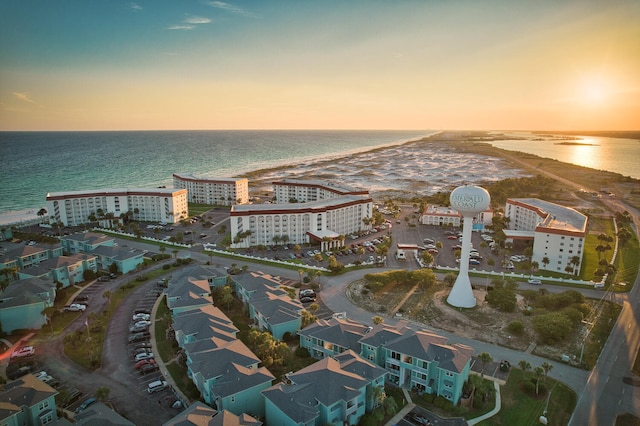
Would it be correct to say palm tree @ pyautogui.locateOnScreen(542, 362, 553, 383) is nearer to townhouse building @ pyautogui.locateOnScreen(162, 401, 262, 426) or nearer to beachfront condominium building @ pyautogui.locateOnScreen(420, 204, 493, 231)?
townhouse building @ pyautogui.locateOnScreen(162, 401, 262, 426)

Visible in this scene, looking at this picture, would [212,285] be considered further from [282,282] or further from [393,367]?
[393,367]

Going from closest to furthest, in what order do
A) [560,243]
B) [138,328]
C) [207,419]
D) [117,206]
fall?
[207,419]
[138,328]
[560,243]
[117,206]

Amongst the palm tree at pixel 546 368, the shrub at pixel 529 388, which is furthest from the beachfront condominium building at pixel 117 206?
the palm tree at pixel 546 368

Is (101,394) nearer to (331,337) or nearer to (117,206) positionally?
(331,337)

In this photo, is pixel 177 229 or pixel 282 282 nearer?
pixel 282 282

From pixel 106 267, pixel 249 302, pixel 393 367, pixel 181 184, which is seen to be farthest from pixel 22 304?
pixel 181 184

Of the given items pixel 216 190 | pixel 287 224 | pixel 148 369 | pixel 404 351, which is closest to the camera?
pixel 404 351

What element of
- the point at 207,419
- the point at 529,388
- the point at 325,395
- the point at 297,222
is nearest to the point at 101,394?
the point at 207,419
